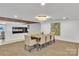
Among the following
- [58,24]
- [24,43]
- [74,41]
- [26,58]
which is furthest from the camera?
[74,41]

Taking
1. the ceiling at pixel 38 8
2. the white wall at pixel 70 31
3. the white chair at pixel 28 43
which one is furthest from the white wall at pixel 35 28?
the white wall at pixel 70 31

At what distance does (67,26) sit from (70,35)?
0.69 meters

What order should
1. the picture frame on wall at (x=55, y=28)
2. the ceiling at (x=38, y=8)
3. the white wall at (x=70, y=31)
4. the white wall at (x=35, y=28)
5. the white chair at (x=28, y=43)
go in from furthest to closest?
the white wall at (x=70, y=31) < the picture frame on wall at (x=55, y=28) < the white chair at (x=28, y=43) < the white wall at (x=35, y=28) < the ceiling at (x=38, y=8)

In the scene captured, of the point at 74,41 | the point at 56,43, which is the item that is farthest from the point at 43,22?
the point at 74,41

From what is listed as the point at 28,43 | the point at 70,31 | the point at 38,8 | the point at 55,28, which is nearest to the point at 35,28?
the point at 28,43

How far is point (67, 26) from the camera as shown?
23.3ft

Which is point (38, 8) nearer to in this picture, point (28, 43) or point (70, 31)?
point (28, 43)

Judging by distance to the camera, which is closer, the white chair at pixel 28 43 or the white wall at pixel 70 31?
the white chair at pixel 28 43

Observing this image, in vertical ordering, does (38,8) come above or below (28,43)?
above

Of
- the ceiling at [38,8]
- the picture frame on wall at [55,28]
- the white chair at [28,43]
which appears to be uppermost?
the ceiling at [38,8]

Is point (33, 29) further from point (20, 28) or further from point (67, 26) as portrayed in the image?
point (67, 26)

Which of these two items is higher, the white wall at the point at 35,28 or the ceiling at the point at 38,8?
the ceiling at the point at 38,8

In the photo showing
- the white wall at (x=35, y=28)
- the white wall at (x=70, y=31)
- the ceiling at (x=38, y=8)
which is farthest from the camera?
the white wall at (x=70, y=31)

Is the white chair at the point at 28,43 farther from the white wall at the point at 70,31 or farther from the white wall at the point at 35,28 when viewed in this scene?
the white wall at the point at 70,31
